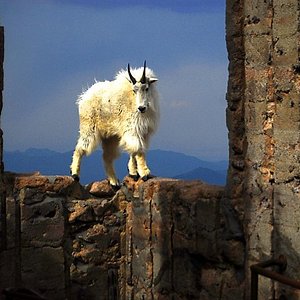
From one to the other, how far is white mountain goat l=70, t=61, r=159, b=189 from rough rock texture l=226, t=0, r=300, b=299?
181cm

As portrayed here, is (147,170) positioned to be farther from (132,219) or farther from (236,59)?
(236,59)

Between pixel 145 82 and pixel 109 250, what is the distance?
1792 millimetres

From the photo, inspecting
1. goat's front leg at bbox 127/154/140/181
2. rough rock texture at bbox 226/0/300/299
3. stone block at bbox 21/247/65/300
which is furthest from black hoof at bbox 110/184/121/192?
rough rock texture at bbox 226/0/300/299

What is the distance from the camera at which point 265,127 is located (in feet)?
15.0

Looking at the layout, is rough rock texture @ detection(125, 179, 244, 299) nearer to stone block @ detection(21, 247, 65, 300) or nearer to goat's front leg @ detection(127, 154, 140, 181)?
goat's front leg @ detection(127, 154, 140, 181)

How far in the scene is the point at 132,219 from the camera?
21.4 feet

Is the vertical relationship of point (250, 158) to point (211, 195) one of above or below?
above

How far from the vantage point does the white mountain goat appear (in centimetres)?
659

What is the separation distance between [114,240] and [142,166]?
0.86 metres

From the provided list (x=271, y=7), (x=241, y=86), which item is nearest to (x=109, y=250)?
(x=241, y=86)

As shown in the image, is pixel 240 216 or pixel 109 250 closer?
pixel 240 216

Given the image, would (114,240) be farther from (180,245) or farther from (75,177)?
(180,245)

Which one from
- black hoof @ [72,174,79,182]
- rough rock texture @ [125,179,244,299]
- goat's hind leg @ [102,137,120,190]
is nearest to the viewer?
rough rock texture @ [125,179,244,299]

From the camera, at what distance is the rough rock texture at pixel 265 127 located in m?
4.34
